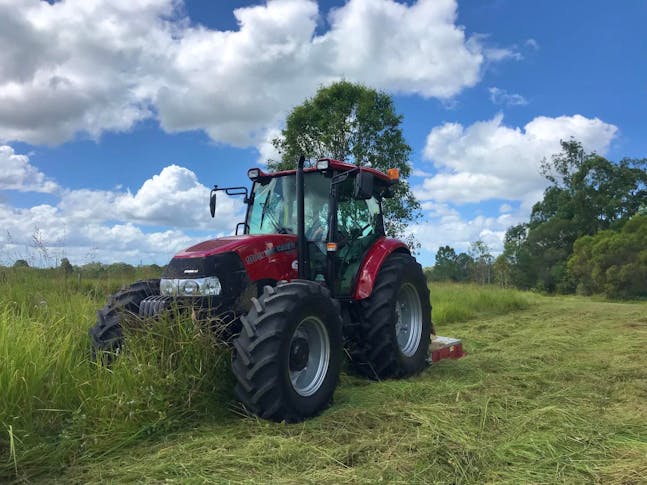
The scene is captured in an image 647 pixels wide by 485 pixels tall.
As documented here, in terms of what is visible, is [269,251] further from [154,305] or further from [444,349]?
[444,349]

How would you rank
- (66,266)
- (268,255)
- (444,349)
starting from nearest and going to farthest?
(268,255)
(444,349)
(66,266)

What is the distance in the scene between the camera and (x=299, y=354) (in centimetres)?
393

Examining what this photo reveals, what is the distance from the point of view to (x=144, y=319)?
399cm

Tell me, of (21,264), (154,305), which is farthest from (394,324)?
(21,264)

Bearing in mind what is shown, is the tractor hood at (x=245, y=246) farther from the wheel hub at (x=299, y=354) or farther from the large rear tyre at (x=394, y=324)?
the large rear tyre at (x=394, y=324)

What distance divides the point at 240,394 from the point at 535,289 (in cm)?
3996

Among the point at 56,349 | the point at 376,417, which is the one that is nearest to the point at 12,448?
the point at 56,349

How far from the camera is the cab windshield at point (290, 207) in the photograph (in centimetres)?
507

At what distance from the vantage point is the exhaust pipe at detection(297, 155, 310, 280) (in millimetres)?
4527

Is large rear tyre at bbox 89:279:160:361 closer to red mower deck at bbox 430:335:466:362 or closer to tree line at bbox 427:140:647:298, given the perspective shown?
red mower deck at bbox 430:335:466:362

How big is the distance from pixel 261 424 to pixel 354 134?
16532mm

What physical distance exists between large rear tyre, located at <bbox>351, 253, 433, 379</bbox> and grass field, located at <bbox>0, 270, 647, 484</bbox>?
0.77ft

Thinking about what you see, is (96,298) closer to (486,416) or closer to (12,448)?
(12,448)

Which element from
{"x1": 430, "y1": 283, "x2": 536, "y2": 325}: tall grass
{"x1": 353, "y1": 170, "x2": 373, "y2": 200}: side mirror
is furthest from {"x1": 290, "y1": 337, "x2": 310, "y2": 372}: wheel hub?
{"x1": 430, "y1": 283, "x2": 536, "y2": 325}: tall grass
